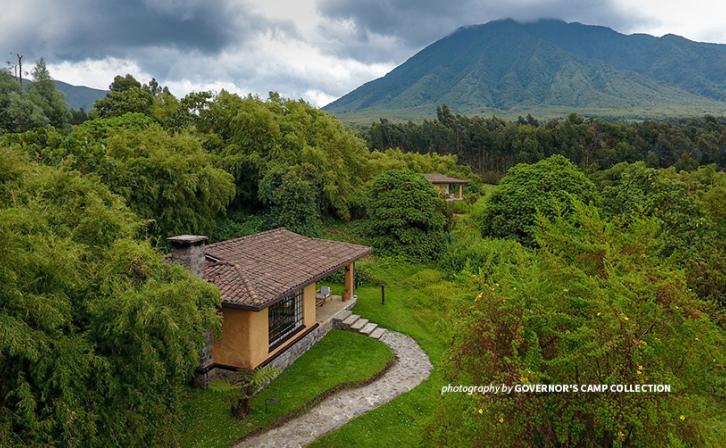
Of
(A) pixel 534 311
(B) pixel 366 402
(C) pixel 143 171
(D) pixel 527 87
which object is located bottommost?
(B) pixel 366 402

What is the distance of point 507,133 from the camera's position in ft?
236

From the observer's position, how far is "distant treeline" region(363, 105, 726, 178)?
64.0 m

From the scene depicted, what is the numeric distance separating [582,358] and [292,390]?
28.7ft

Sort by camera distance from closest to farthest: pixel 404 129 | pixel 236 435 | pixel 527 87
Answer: pixel 236 435
pixel 404 129
pixel 527 87

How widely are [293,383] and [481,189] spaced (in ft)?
162

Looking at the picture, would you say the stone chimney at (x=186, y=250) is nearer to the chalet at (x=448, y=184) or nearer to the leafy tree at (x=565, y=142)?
the chalet at (x=448, y=184)

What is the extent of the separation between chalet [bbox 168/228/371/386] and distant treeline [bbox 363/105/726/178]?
2212 inches

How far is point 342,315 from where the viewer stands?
55.8 feet

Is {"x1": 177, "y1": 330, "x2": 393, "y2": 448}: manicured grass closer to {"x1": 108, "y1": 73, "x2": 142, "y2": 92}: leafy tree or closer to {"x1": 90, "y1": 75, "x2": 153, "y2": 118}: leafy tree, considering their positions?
{"x1": 90, "y1": 75, "x2": 153, "y2": 118}: leafy tree

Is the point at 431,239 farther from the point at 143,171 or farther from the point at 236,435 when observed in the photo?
the point at 236,435

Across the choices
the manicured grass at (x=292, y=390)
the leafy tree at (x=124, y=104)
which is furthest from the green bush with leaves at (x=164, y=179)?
the leafy tree at (x=124, y=104)

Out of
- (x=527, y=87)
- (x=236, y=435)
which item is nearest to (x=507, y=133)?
(x=236, y=435)

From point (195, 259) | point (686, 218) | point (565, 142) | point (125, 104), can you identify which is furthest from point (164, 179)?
point (565, 142)

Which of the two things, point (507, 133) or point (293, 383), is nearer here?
point (293, 383)
